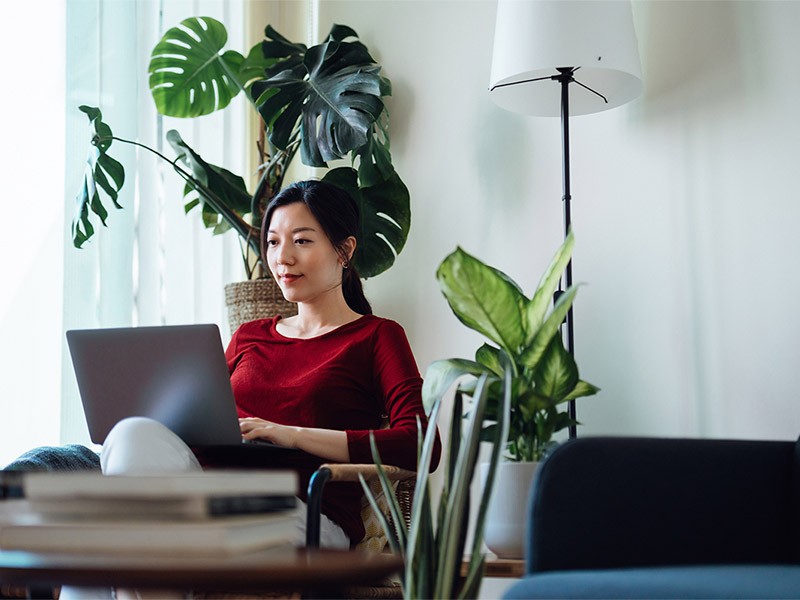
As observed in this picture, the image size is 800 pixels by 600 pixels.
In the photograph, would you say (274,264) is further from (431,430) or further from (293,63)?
(431,430)

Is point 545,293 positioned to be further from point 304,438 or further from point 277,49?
point 277,49

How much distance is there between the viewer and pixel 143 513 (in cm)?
98

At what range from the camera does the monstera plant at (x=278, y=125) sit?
267 centimetres

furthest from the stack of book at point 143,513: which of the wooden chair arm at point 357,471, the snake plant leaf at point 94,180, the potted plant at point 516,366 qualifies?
the snake plant leaf at point 94,180

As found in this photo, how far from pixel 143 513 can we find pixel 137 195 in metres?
2.23

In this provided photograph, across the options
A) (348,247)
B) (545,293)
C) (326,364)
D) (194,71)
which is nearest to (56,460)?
(326,364)

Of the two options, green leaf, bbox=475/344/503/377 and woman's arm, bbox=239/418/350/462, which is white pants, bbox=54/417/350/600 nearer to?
woman's arm, bbox=239/418/350/462

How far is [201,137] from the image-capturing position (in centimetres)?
325

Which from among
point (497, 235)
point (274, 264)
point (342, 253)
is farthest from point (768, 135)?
point (274, 264)

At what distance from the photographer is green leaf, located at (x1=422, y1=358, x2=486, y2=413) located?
183 centimetres

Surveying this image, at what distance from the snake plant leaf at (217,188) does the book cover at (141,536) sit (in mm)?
1885

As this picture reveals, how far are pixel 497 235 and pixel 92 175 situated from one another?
1115 millimetres

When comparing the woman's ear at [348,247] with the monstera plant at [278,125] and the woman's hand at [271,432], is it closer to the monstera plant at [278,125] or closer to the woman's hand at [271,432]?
the monstera plant at [278,125]

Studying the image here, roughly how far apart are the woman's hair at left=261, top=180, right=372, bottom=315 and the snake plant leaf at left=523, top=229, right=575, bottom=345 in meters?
0.68
